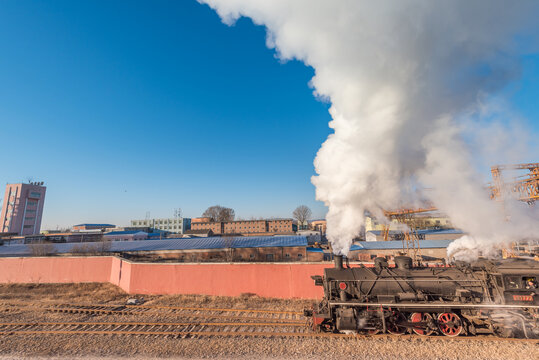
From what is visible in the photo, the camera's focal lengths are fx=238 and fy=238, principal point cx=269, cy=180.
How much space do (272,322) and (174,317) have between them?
A: 527 centimetres

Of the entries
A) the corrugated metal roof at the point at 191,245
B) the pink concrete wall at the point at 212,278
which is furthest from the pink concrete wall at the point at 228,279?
the corrugated metal roof at the point at 191,245

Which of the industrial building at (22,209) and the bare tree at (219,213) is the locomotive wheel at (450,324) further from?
the industrial building at (22,209)

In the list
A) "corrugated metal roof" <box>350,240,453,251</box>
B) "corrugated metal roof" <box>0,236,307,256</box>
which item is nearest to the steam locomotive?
"corrugated metal roof" <box>0,236,307,256</box>

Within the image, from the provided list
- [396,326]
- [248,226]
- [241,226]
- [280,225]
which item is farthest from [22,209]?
[396,326]

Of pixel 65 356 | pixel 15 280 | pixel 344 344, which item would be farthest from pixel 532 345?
pixel 15 280

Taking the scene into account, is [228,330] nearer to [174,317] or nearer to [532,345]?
[174,317]

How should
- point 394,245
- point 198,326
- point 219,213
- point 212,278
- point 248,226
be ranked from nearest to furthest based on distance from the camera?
point 198,326 → point 212,278 → point 394,245 → point 248,226 → point 219,213

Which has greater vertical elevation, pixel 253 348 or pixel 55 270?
pixel 55 270

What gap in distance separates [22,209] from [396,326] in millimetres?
115728

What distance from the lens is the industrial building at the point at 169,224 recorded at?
110250 mm

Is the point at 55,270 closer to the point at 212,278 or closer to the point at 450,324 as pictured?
the point at 212,278

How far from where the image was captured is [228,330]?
10492mm

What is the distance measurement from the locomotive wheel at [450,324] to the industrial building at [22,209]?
114 metres

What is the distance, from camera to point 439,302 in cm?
899
